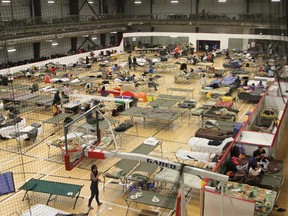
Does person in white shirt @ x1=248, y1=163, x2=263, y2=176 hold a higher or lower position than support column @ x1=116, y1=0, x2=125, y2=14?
lower

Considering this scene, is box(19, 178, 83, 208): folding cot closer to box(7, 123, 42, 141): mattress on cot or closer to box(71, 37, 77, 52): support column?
box(7, 123, 42, 141): mattress on cot

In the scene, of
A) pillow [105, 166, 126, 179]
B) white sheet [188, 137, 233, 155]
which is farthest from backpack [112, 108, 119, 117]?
pillow [105, 166, 126, 179]

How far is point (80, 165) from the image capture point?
1127 centimetres

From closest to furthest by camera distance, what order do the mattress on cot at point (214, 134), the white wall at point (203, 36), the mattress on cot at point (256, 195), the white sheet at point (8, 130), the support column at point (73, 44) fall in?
the mattress on cot at point (256, 195), the mattress on cot at point (214, 134), the white sheet at point (8, 130), the support column at point (73, 44), the white wall at point (203, 36)

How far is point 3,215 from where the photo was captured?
8.81 m

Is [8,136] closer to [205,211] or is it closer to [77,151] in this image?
[77,151]

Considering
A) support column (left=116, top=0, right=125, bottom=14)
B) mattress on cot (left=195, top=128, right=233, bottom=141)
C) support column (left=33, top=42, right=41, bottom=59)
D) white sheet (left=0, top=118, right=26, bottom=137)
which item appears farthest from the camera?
support column (left=116, top=0, right=125, bottom=14)

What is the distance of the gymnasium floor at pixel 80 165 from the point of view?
9.09 metres

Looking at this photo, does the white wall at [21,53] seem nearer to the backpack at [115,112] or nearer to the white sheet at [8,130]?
the backpack at [115,112]

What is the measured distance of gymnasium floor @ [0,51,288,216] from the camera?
9.09m

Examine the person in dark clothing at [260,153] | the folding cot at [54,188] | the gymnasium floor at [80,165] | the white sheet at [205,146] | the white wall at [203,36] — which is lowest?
the gymnasium floor at [80,165]

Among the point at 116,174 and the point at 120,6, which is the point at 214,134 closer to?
the point at 116,174

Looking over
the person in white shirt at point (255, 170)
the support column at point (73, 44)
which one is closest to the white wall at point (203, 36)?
the support column at point (73, 44)

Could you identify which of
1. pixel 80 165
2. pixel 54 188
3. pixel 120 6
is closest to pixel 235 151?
pixel 80 165
